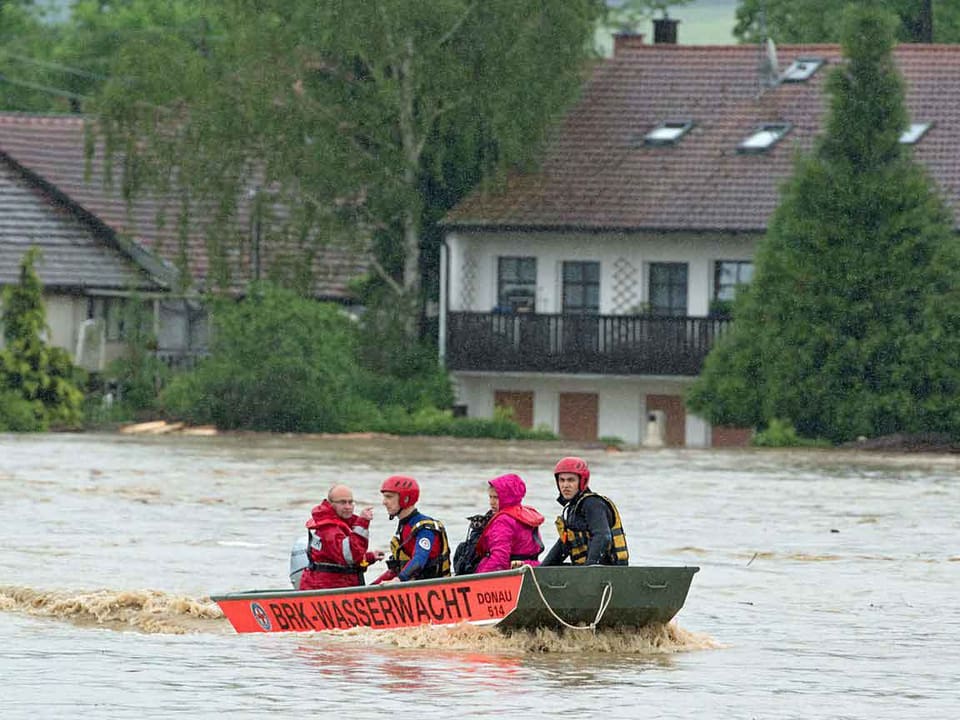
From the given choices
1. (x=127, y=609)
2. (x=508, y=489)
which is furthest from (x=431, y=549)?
(x=127, y=609)

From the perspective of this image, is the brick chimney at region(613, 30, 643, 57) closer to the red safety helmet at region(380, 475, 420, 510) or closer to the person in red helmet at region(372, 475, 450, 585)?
the person in red helmet at region(372, 475, 450, 585)

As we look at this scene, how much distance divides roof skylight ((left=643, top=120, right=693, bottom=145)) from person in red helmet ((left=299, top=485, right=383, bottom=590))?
36200mm

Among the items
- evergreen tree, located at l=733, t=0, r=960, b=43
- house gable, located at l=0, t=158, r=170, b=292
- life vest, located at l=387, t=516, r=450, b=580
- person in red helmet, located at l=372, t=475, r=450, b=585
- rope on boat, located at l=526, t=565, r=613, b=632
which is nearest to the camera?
rope on boat, located at l=526, t=565, r=613, b=632

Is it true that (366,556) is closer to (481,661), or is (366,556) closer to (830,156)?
(481,661)

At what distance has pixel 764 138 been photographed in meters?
55.1

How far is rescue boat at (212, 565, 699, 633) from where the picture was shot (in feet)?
61.6

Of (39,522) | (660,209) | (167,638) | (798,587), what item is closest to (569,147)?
(660,209)

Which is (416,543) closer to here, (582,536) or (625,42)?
(582,536)

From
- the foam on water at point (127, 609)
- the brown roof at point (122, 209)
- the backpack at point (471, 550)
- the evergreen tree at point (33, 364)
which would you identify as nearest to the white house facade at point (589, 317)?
the brown roof at point (122, 209)

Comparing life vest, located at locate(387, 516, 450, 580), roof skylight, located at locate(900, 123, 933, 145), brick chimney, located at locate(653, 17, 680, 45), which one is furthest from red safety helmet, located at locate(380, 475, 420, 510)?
brick chimney, located at locate(653, 17, 680, 45)

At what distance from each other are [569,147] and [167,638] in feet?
118

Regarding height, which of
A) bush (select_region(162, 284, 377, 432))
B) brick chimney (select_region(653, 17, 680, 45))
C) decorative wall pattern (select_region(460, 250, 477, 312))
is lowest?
bush (select_region(162, 284, 377, 432))

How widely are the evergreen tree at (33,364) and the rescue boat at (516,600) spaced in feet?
101

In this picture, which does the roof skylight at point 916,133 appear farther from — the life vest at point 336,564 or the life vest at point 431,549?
the life vest at point 431,549
